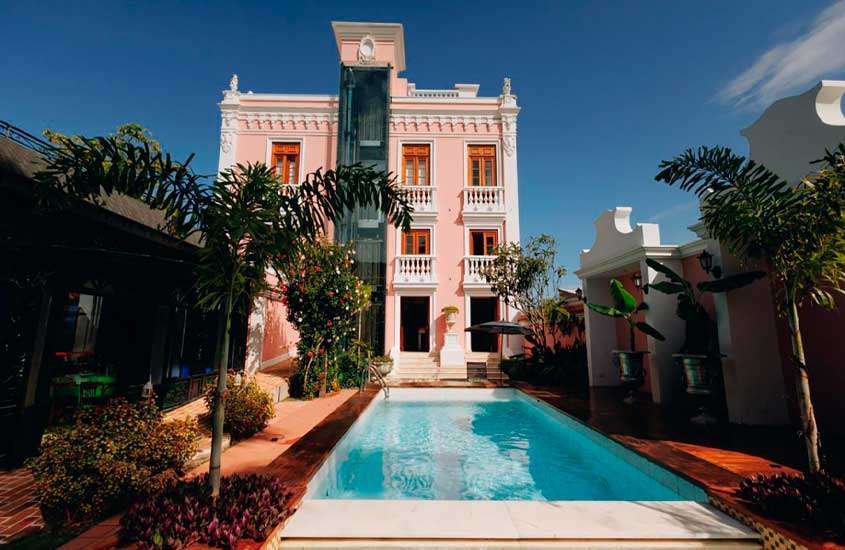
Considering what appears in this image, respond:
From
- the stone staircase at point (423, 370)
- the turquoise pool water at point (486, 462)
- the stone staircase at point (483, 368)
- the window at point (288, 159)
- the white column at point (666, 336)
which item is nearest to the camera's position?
the turquoise pool water at point (486, 462)

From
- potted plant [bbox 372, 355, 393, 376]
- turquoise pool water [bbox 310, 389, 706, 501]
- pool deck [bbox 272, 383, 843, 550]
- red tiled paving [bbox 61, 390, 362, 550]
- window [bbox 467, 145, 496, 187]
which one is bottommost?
turquoise pool water [bbox 310, 389, 706, 501]

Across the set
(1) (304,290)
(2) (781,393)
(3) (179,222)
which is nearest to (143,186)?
(3) (179,222)

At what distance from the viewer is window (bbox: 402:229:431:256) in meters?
14.5

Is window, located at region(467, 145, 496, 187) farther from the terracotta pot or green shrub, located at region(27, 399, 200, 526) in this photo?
green shrub, located at region(27, 399, 200, 526)

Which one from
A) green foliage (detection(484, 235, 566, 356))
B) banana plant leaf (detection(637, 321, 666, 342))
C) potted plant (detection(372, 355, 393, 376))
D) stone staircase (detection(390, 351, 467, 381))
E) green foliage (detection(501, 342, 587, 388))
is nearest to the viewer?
banana plant leaf (detection(637, 321, 666, 342))

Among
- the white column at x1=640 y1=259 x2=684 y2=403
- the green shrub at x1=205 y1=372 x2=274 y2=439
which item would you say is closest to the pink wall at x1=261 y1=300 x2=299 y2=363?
the green shrub at x1=205 y1=372 x2=274 y2=439

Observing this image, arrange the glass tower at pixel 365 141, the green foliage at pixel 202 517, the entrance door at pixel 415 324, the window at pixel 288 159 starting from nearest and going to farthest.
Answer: the green foliage at pixel 202 517
the glass tower at pixel 365 141
the window at pixel 288 159
the entrance door at pixel 415 324

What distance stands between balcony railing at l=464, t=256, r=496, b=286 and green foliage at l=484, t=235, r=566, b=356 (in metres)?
1.41

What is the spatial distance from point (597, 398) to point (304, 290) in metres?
7.66

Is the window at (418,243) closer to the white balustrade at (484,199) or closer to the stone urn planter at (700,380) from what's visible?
the white balustrade at (484,199)

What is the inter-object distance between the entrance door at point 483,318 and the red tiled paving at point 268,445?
24.2 feet

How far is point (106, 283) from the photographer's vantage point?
579cm

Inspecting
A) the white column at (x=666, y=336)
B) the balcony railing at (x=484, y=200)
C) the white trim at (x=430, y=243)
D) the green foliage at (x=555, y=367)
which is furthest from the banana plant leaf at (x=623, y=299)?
the white trim at (x=430, y=243)

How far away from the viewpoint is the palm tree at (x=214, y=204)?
2.68 m
